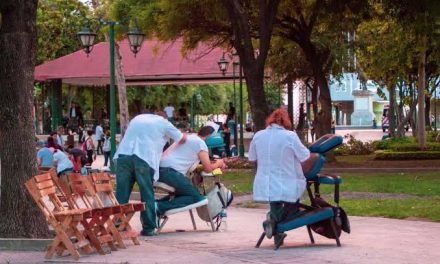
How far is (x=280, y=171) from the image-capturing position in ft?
33.8

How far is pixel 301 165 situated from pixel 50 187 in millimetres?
3024

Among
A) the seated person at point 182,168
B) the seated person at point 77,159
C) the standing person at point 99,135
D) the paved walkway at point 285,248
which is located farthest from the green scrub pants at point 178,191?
the standing person at point 99,135

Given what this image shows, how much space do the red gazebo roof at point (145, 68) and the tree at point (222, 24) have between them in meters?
8.81

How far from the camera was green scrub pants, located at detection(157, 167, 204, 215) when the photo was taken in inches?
478

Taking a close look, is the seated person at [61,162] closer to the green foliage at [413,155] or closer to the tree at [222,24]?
the tree at [222,24]

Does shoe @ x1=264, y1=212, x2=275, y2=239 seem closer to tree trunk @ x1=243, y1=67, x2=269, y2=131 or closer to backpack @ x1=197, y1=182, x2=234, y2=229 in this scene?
backpack @ x1=197, y1=182, x2=234, y2=229

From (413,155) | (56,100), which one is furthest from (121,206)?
(56,100)

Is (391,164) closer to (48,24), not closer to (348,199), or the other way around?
(348,199)

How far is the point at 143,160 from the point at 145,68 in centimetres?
2932

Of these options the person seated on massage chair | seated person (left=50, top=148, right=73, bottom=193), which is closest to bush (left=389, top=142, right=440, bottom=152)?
seated person (left=50, top=148, right=73, bottom=193)

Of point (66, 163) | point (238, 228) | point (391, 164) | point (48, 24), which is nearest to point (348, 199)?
point (238, 228)

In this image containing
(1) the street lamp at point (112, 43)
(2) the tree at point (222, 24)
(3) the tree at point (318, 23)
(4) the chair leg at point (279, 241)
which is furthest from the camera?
(3) the tree at point (318, 23)

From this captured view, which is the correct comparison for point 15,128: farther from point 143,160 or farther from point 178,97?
point 178,97

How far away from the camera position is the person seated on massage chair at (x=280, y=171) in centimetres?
1023
